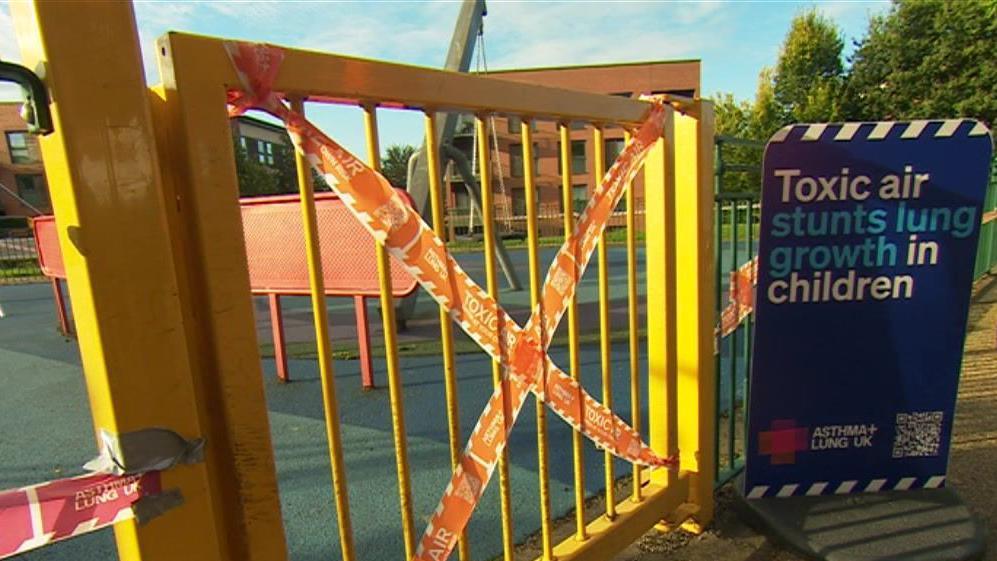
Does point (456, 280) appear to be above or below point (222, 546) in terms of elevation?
above

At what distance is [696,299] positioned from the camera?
2443 mm

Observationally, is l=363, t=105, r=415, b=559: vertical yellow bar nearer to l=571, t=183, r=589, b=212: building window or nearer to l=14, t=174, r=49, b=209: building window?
l=14, t=174, r=49, b=209: building window

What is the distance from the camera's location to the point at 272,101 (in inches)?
47.9

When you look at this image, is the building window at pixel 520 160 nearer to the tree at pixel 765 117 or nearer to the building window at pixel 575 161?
the building window at pixel 575 161

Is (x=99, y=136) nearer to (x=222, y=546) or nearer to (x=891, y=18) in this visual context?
(x=222, y=546)

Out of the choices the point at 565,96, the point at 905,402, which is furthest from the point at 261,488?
the point at 905,402

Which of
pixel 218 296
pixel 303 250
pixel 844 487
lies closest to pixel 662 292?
pixel 844 487

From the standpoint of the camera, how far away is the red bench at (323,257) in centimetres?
419

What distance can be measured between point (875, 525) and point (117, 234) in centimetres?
293

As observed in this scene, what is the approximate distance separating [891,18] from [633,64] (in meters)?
13.7

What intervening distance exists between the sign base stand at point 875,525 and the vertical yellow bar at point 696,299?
305mm

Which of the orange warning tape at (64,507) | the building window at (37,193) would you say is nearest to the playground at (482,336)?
the orange warning tape at (64,507)

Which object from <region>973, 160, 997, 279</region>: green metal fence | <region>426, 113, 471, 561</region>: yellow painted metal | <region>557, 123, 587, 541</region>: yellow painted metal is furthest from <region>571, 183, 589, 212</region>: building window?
<region>973, 160, 997, 279</region>: green metal fence

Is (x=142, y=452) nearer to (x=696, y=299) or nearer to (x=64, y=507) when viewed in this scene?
(x=64, y=507)
